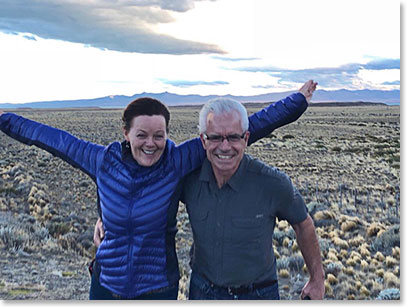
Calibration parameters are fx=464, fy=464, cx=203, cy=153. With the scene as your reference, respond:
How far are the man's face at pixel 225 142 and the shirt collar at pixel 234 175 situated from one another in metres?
0.03

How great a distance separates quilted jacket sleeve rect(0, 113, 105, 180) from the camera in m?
2.62

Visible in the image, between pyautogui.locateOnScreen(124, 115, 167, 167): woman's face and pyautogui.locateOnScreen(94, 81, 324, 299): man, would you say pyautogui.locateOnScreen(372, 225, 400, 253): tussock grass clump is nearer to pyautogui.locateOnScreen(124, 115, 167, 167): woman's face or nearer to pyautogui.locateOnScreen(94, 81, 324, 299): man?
pyautogui.locateOnScreen(94, 81, 324, 299): man

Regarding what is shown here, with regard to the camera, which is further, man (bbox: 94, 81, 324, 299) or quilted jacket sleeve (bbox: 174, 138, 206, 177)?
quilted jacket sleeve (bbox: 174, 138, 206, 177)

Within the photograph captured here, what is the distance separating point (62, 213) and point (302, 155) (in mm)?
12623

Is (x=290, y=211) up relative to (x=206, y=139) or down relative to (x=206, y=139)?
down

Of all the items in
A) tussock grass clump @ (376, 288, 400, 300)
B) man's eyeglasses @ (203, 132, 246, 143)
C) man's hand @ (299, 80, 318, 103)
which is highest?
man's hand @ (299, 80, 318, 103)

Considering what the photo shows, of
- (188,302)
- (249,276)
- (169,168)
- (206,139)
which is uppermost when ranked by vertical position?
(206,139)

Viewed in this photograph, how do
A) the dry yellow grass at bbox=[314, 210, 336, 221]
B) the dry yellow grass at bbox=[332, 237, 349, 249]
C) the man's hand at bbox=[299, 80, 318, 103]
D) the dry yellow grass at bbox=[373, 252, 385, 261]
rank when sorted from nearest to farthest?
the man's hand at bbox=[299, 80, 318, 103], the dry yellow grass at bbox=[373, 252, 385, 261], the dry yellow grass at bbox=[332, 237, 349, 249], the dry yellow grass at bbox=[314, 210, 336, 221]

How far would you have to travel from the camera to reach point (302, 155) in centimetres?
1931

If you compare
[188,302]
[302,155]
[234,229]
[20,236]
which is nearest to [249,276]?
[234,229]

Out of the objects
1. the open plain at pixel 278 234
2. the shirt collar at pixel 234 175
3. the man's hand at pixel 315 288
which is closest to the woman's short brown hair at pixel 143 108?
the shirt collar at pixel 234 175

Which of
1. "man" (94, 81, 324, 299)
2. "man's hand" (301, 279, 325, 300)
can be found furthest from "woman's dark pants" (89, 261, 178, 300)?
"man's hand" (301, 279, 325, 300)

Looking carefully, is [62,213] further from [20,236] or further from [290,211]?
[290,211]

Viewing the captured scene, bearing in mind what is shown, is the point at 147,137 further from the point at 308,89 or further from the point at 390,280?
the point at 390,280
